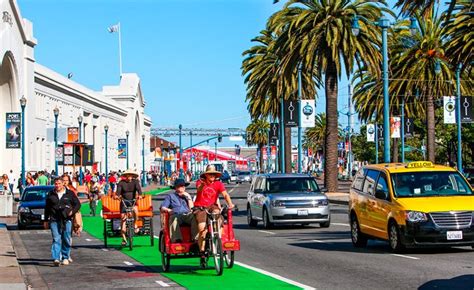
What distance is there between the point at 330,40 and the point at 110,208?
26.5 metres

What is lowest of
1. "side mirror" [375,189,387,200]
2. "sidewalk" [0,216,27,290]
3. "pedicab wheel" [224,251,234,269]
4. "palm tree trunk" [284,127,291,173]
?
"sidewalk" [0,216,27,290]

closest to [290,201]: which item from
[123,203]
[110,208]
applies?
[110,208]

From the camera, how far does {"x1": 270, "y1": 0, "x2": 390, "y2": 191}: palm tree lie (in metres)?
48.1

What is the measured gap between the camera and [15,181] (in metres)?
75.3

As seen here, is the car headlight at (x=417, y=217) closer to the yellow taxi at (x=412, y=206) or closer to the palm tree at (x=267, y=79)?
the yellow taxi at (x=412, y=206)

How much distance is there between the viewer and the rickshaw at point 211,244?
15438 mm

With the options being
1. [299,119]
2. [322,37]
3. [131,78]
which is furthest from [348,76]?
[131,78]

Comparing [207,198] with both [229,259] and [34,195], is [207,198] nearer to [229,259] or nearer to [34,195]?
[229,259]

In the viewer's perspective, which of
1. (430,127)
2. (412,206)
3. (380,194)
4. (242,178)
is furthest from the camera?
(242,178)

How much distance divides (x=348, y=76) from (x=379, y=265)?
3358 centimetres

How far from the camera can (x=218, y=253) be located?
15.4 meters

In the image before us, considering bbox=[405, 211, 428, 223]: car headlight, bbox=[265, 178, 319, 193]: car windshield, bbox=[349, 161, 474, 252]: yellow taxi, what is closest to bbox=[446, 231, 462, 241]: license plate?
bbox=[349, 161, 474, 252]: yellow taxi

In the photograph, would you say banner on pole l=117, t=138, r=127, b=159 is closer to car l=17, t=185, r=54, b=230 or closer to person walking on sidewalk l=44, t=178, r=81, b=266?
car l=17, t=185, r=54, b=230

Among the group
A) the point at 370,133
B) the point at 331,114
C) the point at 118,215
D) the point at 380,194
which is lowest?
the point at 118,215
